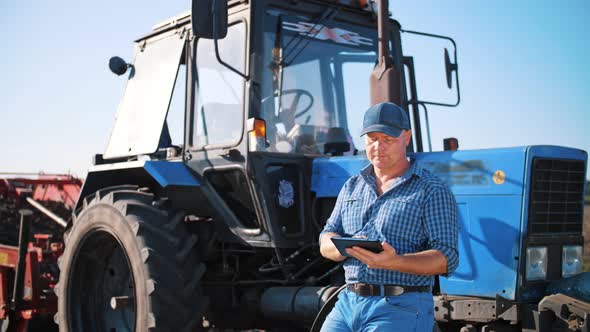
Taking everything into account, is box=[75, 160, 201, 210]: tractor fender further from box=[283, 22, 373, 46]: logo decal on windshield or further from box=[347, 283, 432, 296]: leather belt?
box=[347, 283, 432, 296]: leather belt

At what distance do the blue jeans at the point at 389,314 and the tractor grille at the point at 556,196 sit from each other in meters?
1.41

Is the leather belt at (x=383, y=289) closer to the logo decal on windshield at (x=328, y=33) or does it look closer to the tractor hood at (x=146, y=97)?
the logo decal on windshield at (x=328, y=33)

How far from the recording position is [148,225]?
464 cm

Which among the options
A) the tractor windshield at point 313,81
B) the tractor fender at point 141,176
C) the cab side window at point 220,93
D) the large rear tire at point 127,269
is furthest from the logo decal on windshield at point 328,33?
the large rear tire at point 127,269

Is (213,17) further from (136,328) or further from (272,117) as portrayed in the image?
(136,328)

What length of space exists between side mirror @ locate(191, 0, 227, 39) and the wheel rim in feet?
6.20

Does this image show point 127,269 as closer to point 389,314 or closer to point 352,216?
point 352,216

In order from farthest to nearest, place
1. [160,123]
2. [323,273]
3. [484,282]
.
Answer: [160,123]
[323,273]
[484,282]

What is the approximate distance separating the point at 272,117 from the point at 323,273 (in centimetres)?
114

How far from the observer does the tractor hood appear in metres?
5.31

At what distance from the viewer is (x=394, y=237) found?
277 centimetres

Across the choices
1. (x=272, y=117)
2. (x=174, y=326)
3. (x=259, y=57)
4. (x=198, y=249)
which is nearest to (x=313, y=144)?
(x=272, y=117)

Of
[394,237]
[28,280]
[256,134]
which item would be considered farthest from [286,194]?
[28,280]

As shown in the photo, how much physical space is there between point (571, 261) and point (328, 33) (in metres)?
2.26
